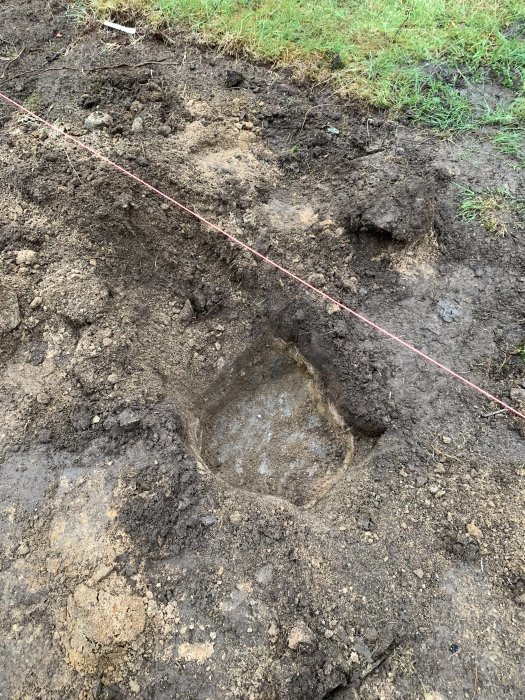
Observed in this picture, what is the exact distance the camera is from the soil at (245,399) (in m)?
1.73

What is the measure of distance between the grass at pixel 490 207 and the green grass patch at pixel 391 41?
0.62m

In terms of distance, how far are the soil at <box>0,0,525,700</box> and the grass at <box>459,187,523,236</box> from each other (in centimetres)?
6

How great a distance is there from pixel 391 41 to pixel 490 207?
1.63 m

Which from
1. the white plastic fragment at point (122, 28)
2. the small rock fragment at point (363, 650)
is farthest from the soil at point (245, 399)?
the white plastic fragment at point (122, 28)

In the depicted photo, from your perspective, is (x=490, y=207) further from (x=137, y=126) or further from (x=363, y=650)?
(x=363, y=650)

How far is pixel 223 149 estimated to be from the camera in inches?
117

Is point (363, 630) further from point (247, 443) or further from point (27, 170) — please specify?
point (27, 170)

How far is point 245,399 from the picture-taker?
2621 millimetres

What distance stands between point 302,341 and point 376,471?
75 cm

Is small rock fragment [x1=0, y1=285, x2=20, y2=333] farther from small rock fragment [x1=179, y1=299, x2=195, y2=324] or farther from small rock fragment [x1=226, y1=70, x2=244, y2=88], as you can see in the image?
small rock fragment [x1=226, y1=70, x2=244, y2=88]

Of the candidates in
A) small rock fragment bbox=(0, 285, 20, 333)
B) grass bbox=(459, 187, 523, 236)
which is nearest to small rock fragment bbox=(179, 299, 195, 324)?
small rock fragment bbox=(0, 285, 20, 333)

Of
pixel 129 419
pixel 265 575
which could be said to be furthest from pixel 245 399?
pixel 265 575

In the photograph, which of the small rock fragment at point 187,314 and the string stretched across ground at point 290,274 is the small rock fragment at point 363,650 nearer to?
the string stretched across ground at point 290,274

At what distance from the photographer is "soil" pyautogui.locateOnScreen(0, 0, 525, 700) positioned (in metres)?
1.73
